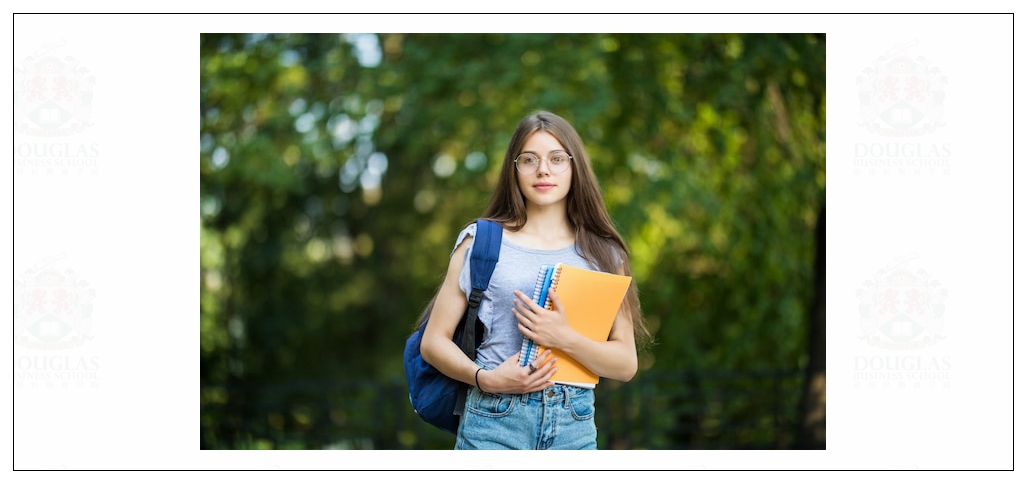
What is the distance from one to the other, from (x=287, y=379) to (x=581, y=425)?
8609mm

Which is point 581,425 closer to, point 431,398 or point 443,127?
point 431,398

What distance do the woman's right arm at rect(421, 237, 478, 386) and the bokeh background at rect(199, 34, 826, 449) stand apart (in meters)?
3.80

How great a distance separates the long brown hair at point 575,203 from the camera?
112 inches
